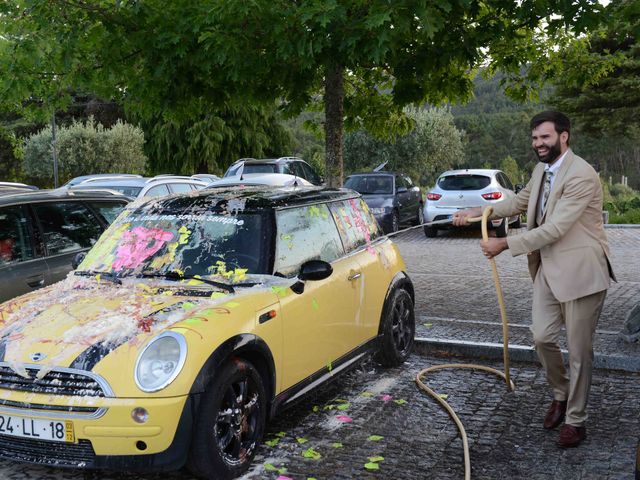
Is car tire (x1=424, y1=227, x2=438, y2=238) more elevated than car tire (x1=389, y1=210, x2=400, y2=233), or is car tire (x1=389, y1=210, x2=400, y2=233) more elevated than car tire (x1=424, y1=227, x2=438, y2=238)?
car tire (x1=389, y1=210, x2=400, y2=233)

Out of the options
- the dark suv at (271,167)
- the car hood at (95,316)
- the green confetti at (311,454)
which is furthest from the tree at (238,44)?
the dark suv at (271,167)

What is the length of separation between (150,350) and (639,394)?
12.9ft

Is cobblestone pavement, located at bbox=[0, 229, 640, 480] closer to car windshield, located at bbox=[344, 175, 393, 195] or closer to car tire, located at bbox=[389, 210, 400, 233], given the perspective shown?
car tire, located at bbox=[389, 210, 400, 233]

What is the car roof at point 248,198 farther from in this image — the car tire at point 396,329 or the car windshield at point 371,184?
the car windshield at point 371,184

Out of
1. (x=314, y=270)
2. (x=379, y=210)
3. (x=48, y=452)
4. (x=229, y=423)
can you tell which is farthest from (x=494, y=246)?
(x=379, y=210)

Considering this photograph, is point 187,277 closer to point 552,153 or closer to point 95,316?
point 95,316

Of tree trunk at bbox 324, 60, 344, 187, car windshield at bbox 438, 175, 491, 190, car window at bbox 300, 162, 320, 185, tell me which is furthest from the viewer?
car window at bbox 300, 162, 320, 185

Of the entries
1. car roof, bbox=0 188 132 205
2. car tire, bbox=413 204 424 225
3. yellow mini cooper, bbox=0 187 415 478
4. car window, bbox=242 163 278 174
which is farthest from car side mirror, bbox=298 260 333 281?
car tire, bbox=413 204 424 225

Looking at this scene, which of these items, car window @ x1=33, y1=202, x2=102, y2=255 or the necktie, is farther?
car window @ x1=33, y1=202, x2=102, y2=255

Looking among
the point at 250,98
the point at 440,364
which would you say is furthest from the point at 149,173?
the point at 440,364

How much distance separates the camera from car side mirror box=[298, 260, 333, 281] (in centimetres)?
500

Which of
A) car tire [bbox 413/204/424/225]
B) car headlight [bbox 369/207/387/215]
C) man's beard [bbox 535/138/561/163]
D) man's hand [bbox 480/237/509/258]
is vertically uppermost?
man's beard [bbox 535/138/561/163]

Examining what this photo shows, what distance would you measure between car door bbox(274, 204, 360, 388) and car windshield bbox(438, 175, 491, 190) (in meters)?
13.1

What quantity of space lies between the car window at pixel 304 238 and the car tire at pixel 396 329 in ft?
3.15
